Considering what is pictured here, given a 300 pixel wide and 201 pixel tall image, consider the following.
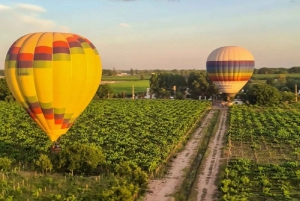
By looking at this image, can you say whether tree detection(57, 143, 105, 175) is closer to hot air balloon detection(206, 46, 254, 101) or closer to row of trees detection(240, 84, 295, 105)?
hot air balloon detection(206, 46, 254, 101)

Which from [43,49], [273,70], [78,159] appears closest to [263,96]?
[78,159]

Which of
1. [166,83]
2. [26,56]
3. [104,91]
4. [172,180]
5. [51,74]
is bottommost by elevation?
[172,180]

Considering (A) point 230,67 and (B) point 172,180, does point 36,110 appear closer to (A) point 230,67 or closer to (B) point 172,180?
(B) point 172,180

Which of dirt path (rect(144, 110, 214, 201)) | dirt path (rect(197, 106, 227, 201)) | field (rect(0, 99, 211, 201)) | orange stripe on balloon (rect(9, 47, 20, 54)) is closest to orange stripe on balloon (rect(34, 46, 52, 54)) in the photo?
orange stripe on balloon (rect(9, 47, 20, 54))

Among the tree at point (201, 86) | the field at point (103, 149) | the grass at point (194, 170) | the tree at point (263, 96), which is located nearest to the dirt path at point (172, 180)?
the grass at point (194, 170)

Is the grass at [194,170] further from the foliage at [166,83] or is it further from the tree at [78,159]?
the foliage at [166,83]

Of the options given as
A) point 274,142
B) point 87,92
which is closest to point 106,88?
→ point 274,142
